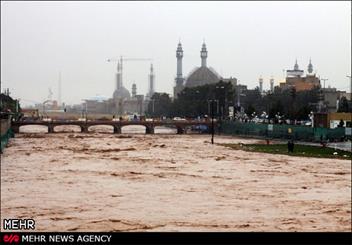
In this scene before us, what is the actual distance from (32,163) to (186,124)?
6672cm

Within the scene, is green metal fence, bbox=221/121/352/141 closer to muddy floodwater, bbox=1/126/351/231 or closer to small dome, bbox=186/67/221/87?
muddy floodwater, bbox=1/126/351/231

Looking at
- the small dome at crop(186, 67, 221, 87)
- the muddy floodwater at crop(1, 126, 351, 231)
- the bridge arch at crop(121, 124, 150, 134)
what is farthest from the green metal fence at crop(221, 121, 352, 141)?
the small dome at crop(186, 67, 221, 87)

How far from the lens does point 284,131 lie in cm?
7675

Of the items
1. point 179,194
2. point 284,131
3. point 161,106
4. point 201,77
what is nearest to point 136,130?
point 161,106

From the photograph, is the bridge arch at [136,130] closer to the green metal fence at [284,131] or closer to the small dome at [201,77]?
the green metal fence at [284,131]

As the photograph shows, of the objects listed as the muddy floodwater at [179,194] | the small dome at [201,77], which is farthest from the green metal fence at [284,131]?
the small dome at [201,77]

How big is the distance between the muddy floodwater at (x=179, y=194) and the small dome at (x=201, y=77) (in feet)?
419

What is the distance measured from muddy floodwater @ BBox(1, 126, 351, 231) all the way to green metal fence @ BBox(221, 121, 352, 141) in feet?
60.5

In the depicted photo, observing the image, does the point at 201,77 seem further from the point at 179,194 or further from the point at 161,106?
the point at 179,194

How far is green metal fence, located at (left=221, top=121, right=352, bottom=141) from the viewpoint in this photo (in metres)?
64.1

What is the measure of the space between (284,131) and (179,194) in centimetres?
5302

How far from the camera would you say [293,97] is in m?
96.4
